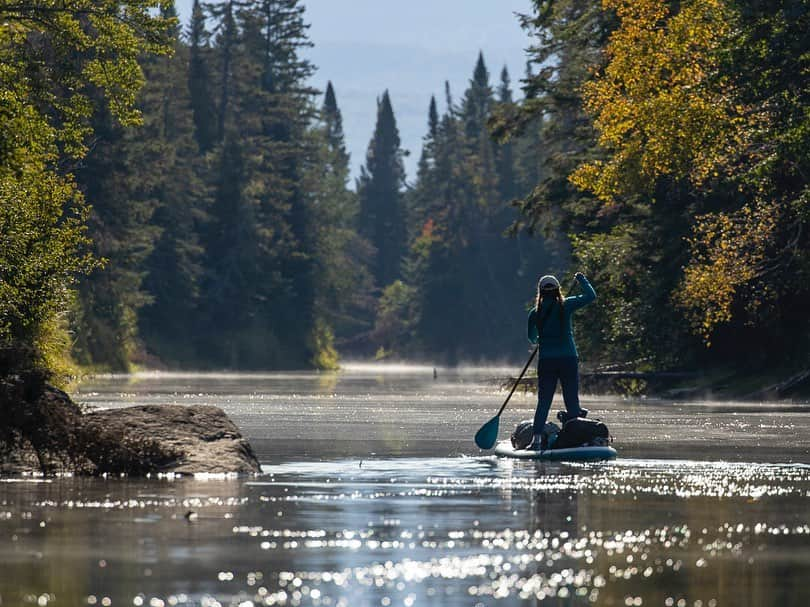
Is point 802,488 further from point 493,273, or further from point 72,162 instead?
point 493,273

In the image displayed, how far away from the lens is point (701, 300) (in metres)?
44.5

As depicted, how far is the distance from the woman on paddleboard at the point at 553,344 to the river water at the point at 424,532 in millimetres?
1002

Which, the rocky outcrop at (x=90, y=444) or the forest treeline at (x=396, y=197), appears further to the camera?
the forest treeline at (x=396, y=197)

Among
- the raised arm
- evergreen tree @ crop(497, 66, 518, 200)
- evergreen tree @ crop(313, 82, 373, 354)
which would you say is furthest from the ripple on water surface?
evergreen tree @ crop(497, 66, 518, 200)

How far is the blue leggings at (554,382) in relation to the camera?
2203 cm

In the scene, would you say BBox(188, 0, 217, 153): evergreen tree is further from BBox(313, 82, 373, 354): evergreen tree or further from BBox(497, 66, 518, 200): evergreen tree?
BBox(497, 66, 518, 200): evergreen tree

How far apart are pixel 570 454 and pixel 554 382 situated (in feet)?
3.79

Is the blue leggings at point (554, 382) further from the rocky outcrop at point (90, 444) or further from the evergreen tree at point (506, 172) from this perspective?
the evergreen tree at point (506, 172)

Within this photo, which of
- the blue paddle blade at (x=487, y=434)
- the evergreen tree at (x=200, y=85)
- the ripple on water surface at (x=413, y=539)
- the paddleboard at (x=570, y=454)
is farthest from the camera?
the evergreen tree at (x=200, y=85)

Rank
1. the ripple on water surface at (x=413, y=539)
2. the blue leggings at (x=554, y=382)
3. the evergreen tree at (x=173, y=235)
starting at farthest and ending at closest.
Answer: the evergreen tree at (x=173, y=235)
the blue leggings at (x=554, y=382)
the ripple on water surface at (x=413, y=539)

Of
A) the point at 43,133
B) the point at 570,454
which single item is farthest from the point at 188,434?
the point at 43,133

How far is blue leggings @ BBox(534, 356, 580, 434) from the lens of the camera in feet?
72.3

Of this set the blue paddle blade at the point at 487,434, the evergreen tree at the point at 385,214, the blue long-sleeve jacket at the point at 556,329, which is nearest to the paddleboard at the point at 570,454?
the blue paddle blade at the point at 487,434

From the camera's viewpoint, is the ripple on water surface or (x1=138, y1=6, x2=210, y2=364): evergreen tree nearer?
the ripple on water surface
